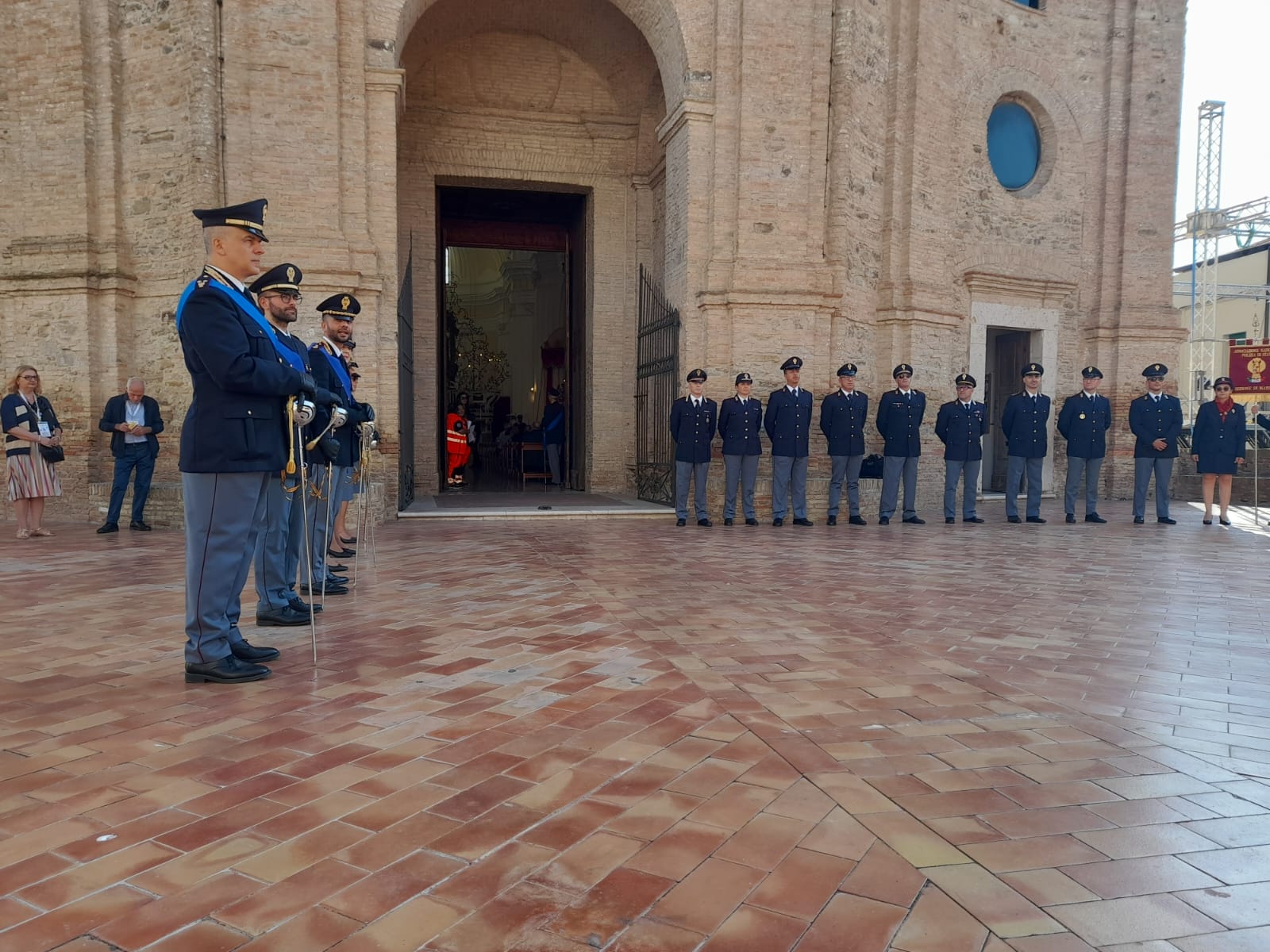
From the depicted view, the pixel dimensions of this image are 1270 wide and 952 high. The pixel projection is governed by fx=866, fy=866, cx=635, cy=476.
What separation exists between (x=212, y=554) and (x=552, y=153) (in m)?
12.2

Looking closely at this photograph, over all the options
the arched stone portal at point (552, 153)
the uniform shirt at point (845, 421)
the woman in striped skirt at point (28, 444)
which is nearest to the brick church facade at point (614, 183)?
the arched stone portal at point (552, 153)

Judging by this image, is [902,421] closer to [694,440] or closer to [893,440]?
[893,440]

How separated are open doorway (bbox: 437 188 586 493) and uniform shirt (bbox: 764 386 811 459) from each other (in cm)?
507

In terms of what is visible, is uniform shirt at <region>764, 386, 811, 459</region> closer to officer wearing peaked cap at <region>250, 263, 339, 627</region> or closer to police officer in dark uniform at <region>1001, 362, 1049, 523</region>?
police officer in dark uniform at <region>1001, 362, 1049, 523</region>

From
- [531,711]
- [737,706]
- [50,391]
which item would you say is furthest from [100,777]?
[50,391]

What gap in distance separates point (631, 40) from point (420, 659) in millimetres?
12684

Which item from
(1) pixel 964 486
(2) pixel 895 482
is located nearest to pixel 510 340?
(2) pixel 895 482

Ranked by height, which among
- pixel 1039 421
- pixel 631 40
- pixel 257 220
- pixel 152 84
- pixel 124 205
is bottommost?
pixel 1039 421

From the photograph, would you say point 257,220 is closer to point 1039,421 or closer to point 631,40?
point 1039,421

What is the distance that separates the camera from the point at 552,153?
47.2 ft

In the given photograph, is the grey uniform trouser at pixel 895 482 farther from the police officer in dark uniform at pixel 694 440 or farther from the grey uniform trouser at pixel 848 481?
the police officer in dark uniform at pixel 694 440

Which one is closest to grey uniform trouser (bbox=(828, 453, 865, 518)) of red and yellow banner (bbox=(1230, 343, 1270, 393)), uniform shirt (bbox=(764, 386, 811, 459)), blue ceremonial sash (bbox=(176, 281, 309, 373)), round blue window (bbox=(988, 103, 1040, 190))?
uniform shirt (bbox=(764, 386, 811, 459))

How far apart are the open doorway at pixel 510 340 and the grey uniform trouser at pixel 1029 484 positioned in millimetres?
6892

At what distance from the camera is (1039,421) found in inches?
463
